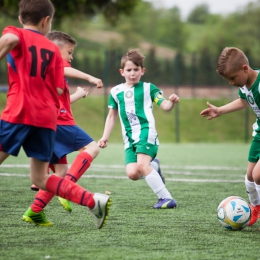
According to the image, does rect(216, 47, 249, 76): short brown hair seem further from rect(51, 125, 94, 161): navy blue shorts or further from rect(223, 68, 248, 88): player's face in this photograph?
rect(51, 125, 94, 161): navy blue shorts

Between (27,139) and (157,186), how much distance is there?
83.2 inches

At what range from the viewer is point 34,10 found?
3744 mm

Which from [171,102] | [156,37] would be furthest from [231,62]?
[156,37]

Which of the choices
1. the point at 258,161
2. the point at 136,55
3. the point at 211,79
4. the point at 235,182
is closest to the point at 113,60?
the point at 211,79

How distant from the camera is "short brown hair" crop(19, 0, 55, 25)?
12.3 ft

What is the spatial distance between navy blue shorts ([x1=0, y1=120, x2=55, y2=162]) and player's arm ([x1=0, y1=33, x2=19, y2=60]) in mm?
466

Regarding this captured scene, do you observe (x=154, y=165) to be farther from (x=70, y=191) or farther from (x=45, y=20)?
(x=45, y=20)

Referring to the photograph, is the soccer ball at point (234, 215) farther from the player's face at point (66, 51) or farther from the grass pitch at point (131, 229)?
the player's face at point (66, 51)

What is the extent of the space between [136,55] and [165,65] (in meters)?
19.1

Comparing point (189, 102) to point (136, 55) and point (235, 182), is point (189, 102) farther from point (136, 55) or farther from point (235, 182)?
point (136, 55)

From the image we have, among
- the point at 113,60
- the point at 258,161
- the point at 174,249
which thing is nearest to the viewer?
the point at 174,249

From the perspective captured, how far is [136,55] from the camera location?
571 centimetres

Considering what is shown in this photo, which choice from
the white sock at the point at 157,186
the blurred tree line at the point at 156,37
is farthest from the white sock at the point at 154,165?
the blurred tree line at the point at 156,37

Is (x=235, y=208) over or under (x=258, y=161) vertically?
under
